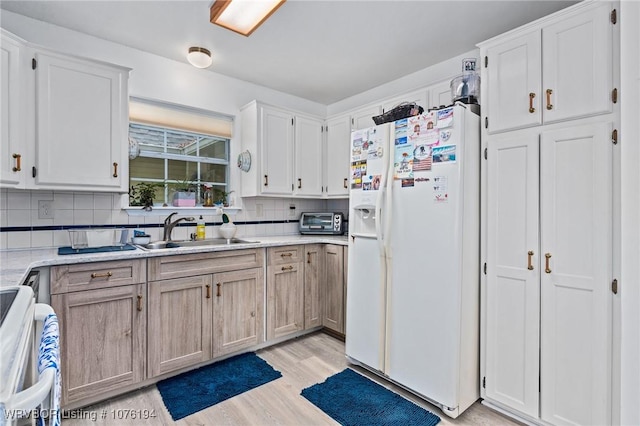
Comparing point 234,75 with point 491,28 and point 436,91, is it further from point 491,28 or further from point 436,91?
point 491,28

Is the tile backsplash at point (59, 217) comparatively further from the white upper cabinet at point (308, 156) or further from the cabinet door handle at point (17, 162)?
the white upper cabinet at point (308, 156)

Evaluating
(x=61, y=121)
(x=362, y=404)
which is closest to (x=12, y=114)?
(x=61, y=121)

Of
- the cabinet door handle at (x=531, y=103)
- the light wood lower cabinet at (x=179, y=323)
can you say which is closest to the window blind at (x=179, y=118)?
the light wood lower cabinet at (x=179, y=323)

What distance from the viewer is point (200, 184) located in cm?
308

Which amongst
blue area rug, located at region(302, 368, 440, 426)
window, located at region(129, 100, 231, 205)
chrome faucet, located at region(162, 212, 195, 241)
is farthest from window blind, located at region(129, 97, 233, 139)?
blue area rug, located at region(302, 368, 440, 426)

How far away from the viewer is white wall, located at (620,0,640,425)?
3.11ft

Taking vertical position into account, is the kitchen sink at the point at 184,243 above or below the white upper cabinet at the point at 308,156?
below

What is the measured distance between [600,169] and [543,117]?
0.40 m

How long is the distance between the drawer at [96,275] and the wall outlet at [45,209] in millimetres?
678

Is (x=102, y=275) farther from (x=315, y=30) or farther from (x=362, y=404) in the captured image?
(x=315, y=30)

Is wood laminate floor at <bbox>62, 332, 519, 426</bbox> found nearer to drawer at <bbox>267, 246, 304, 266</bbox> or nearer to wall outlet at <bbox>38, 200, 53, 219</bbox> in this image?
drawer at <bbox>267, 246, 304, 266</bbox>

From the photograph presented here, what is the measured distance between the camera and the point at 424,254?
2025mm

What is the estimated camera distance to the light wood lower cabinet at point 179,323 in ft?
7.09

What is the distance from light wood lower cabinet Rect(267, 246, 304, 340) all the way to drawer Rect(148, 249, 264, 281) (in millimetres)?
166
